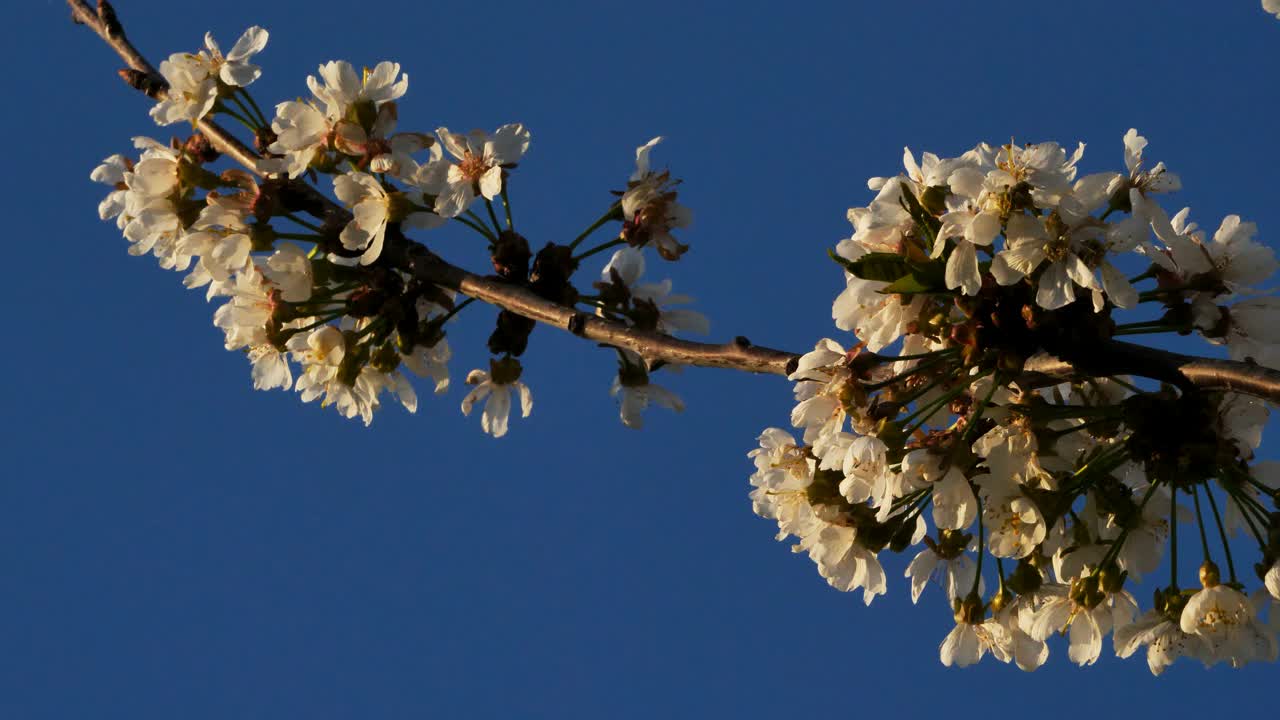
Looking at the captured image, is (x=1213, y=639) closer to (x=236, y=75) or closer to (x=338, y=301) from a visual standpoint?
(x=338, y=301)

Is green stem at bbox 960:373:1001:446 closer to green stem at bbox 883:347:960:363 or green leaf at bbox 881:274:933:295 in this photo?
green stem at bbox 883:347:960:363

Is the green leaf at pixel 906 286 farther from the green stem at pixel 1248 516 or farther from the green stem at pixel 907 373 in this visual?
the green stem at pixel 1248 516

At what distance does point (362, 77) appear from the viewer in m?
3.88

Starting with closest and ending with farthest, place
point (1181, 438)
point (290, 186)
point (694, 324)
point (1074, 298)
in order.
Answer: point (1074, 298) → point (1181, 438) → point (290, 186) → point (694, 324)

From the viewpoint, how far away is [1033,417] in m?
3.05

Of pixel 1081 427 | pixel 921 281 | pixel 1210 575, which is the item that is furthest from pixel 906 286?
pixel 1210 575

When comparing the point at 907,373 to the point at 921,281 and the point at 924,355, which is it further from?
the point at 921,281

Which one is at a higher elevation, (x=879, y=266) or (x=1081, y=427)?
(x=879, y=266)

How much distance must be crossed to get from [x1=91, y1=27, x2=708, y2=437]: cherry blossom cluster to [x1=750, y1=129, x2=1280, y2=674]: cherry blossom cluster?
0.70m

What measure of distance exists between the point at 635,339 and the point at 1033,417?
1.00 m

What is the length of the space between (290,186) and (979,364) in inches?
81.5

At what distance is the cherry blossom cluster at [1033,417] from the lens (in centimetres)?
289

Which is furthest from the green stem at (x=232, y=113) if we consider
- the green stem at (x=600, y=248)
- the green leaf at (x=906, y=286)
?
the green leaf at (x=906, y=286)

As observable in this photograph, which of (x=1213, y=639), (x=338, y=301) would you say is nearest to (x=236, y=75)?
(x=338, y=301)
